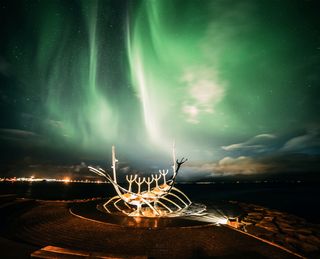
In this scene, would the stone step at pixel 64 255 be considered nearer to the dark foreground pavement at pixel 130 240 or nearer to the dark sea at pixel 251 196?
the dark foreground pavement at pixel 130 240

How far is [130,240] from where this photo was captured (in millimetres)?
6762

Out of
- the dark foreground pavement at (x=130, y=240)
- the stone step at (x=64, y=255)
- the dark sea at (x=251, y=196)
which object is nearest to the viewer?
the stone step at (x=64, y=255)

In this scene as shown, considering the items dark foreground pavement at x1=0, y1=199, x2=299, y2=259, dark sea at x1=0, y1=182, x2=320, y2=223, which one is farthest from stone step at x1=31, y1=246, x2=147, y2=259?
dark sea at x1=0, y1=182, x2=320, y2=223

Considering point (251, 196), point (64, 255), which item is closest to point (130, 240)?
point (64, 255)

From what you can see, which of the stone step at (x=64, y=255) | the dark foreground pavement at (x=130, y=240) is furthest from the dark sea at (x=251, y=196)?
the stone step at (x=64, y=255)

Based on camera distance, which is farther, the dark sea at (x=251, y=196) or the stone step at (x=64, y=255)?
the dark sea at (x=251, y=196)

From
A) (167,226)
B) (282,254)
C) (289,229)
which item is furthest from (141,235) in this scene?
(289,229)

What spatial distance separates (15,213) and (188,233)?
28.9ft

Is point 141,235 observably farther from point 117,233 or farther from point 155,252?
point 155,252

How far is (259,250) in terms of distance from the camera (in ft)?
19.4

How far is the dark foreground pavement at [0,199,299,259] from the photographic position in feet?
18.5

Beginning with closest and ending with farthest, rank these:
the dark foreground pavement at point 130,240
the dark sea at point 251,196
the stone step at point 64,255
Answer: the stone step at point 64,255 → the dark foreground pavement at point 130,240 → the dark sea at point 251,196

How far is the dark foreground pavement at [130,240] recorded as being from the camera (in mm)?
5645

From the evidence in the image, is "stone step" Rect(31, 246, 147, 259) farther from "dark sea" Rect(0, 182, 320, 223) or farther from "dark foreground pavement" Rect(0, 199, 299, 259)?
"dark sea" Rect(0, 182, 320, 223)
